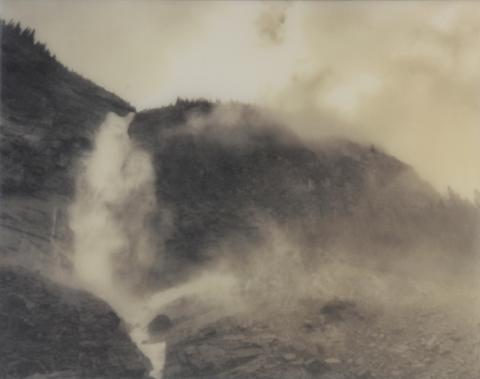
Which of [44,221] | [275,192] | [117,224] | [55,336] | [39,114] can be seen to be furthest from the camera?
[275,192]

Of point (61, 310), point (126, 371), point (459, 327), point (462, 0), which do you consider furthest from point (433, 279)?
point (61, 310)

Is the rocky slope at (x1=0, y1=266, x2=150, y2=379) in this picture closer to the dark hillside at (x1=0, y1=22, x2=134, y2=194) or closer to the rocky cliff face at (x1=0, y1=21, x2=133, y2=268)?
the rocky cliff face at (x1=0, y1=21, x2=133, y2=268)

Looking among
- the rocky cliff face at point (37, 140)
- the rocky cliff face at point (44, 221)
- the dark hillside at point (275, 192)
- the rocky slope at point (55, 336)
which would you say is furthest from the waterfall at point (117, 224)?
the rocky slope at point (55, 336)

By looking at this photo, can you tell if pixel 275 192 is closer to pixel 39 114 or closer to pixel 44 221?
pixel 44 221

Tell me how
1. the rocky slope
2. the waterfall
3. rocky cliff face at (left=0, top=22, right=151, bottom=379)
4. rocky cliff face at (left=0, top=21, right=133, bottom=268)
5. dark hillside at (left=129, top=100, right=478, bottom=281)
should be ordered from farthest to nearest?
dark hillside at (left=129, top=100, right=478, bottom=281) < the waterfall < rocky cliff face at (left=0, top=21, right=133, bottom=268) < rocky cliff face at (left=0, top=22, right=151, bottom=379) < the rocky slope

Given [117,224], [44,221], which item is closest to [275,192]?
[117,224]

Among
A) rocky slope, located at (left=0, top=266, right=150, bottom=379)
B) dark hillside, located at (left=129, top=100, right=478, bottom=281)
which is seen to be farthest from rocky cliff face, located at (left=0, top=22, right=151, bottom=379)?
dark hillside, located at (left=129, top=100, right=478, bottom=281)

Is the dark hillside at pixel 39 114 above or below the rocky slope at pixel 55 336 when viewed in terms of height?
above

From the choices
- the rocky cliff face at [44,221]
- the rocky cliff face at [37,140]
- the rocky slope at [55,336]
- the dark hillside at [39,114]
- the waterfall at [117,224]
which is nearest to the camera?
the rocky slope at [55,336]

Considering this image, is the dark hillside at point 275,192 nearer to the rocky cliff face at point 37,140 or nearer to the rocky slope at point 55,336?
the rocky cliff face at point 37,140
